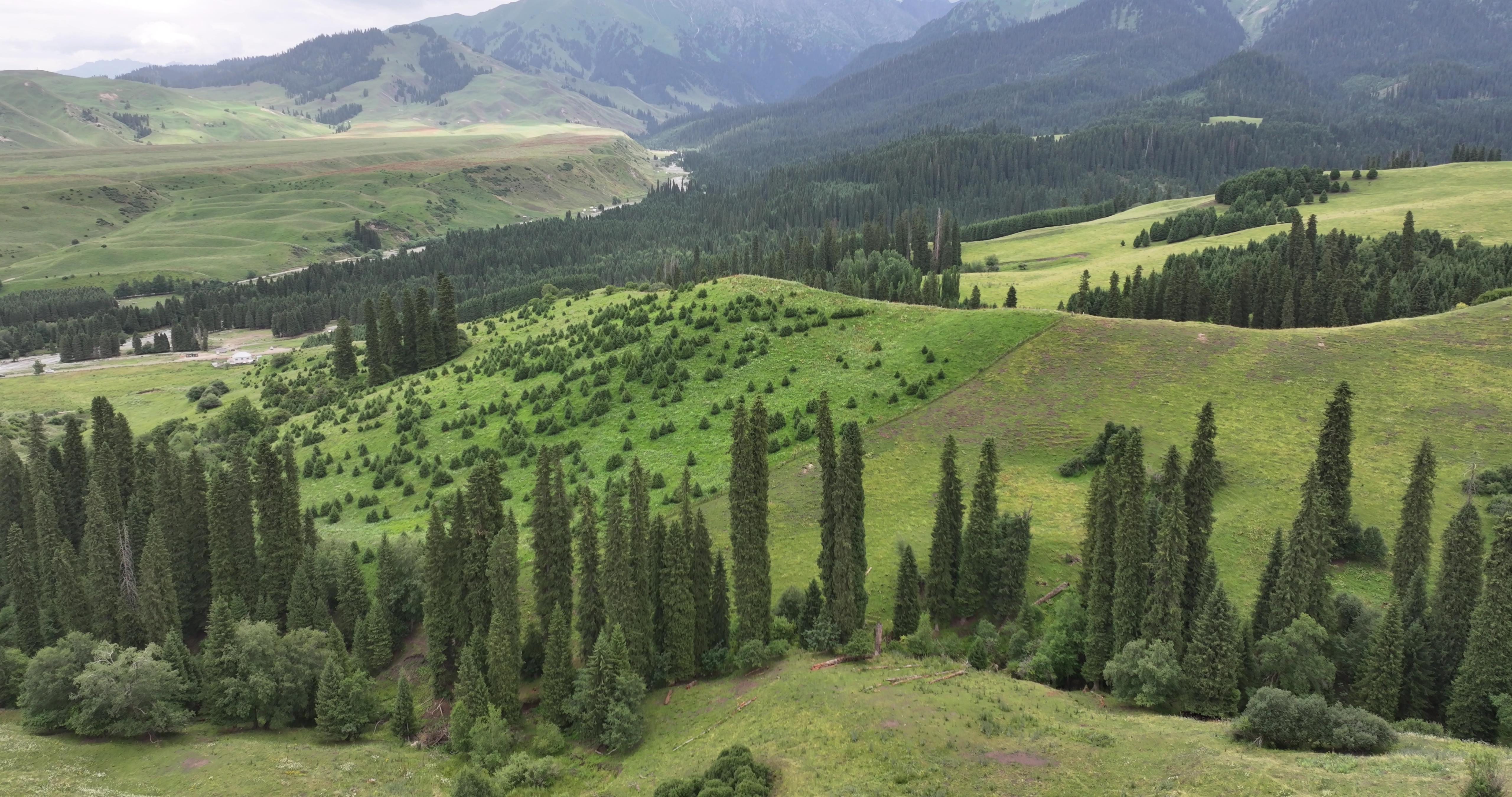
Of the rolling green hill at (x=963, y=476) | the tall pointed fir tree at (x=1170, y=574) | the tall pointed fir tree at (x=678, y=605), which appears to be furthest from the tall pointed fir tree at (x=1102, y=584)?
the tall pointed fir tree at (x=678, y=605)

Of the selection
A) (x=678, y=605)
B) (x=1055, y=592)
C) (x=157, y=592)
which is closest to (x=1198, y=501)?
(x=1055, y=592)

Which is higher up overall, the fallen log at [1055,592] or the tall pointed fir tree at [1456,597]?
the tall pointed fir tree at [1456,597]

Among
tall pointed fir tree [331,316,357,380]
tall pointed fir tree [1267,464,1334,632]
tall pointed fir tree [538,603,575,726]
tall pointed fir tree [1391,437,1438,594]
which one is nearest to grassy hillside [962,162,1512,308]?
tall pointed fir tree [1391,437,1438,594]

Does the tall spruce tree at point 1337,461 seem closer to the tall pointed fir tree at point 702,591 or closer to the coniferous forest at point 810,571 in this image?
the coniferous forest at point 810,571

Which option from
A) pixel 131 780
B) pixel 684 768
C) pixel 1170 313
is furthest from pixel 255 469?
pixel 1170 313

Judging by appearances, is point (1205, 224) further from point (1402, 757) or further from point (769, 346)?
point (1402, 757)

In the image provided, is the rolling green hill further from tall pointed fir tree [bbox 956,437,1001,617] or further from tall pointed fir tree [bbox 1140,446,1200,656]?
tall pointed fir tree [bbox 1140,446,1200,656]
